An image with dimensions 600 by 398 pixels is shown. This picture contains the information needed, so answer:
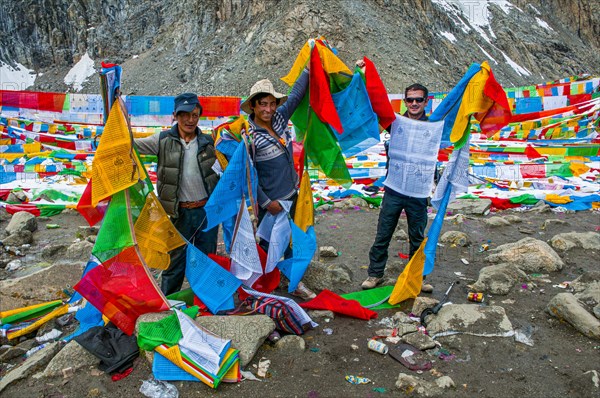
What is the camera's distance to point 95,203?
2922mm

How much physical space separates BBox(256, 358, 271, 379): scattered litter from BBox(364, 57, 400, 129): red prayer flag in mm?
2236

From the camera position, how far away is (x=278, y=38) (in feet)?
95.7

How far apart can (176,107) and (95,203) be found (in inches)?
36.4

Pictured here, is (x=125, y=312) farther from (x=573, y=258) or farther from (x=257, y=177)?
(x=573, y=258)

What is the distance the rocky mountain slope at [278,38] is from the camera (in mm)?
29047

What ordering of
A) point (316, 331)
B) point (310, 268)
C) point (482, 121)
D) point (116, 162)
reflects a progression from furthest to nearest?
point (310, 268) → point (482, 121) → point (316, 331) → point (116, 162)

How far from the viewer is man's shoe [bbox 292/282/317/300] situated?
3.79 m

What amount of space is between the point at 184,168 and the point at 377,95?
1.74 metres

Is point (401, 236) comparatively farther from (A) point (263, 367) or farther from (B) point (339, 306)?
(A) point (263, 367)

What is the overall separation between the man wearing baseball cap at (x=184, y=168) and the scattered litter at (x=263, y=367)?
3.81 feet

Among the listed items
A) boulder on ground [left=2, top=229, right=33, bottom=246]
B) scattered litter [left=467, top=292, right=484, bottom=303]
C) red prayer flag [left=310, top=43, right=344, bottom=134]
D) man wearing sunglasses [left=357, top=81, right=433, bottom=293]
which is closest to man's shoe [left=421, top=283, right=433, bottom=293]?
man wearing sunglasses [left=357, top=81, right=433, bottom=293]

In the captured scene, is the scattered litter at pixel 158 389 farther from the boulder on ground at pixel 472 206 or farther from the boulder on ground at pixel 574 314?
the boulder on ground at pixel 472 206

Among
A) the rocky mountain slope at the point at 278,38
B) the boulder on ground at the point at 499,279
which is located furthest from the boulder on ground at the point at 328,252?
the rocky mountain slope at the point at 278,38

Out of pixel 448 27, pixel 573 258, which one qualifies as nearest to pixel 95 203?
pixel 573 258
